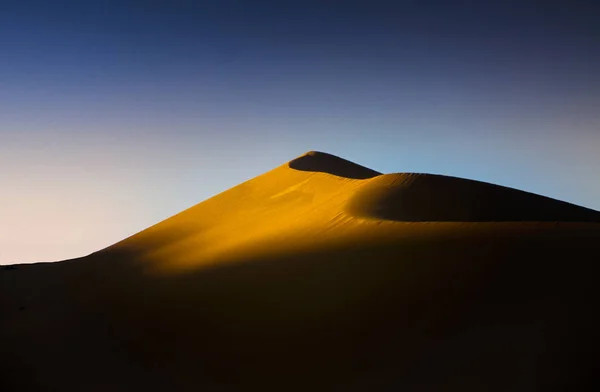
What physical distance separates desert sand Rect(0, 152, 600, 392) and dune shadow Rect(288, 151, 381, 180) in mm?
15881

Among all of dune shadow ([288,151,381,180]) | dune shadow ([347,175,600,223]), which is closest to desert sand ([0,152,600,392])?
dune shadow ([347,175,600,223])

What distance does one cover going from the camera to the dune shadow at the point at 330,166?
32.2 m

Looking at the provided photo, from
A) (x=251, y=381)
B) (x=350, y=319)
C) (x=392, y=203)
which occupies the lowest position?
(x=251, y=381)

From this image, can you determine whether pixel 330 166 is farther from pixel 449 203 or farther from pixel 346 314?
pixel 346 314

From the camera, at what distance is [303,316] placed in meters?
9.23

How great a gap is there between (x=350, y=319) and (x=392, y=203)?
26.7 ft

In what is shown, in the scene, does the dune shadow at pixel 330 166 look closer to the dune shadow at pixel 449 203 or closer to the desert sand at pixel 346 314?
the dune shadow at pixel 449 203

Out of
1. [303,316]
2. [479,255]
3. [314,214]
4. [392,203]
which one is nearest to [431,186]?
[392,203]

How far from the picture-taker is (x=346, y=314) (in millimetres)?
8875

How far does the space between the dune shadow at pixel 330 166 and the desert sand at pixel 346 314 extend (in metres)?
15.9

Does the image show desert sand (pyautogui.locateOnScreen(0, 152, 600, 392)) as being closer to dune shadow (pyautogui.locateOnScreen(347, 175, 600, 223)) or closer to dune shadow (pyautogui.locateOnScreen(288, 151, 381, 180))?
dune shadow (pyautogui.locateOnScreen(347, 175, 600, 223))

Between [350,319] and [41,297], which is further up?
[41,297]

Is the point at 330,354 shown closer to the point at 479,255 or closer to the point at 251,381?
the point at 251,381

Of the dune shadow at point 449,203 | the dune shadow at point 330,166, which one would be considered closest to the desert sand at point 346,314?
the dune shadow at point 449,203
